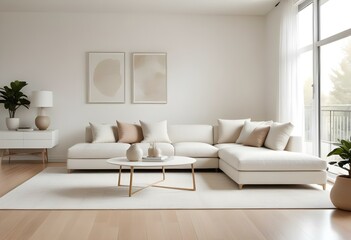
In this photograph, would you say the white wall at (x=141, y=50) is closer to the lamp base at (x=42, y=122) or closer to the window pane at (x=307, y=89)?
the lamp base at (x=42, y=122)

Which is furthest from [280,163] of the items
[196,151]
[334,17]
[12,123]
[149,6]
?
[12,123]

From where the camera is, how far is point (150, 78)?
7.55m

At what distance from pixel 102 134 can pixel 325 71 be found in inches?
143

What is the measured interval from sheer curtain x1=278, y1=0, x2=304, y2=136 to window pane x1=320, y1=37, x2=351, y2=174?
0.35 metres

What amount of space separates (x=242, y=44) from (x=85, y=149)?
3649 millimetres

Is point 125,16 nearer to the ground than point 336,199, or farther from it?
farther from it

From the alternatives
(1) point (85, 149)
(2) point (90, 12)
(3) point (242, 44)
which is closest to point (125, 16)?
(2) point (90, 12)

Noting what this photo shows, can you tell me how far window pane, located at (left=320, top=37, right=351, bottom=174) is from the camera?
5852 mm

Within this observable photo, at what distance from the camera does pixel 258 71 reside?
25.2 feet

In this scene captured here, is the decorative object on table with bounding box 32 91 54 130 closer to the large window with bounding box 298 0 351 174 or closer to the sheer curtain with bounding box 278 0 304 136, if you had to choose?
the sheer curtain with bounding box 278 0 304 136

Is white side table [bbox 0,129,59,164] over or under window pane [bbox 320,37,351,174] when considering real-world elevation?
under

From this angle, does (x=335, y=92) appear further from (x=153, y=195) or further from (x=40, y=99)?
(x=40, y=99)

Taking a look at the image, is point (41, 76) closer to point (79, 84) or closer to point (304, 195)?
point (79, 84)

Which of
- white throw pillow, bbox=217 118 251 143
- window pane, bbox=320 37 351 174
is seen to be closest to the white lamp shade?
white throw pillow, bbox=217 118 251 143
